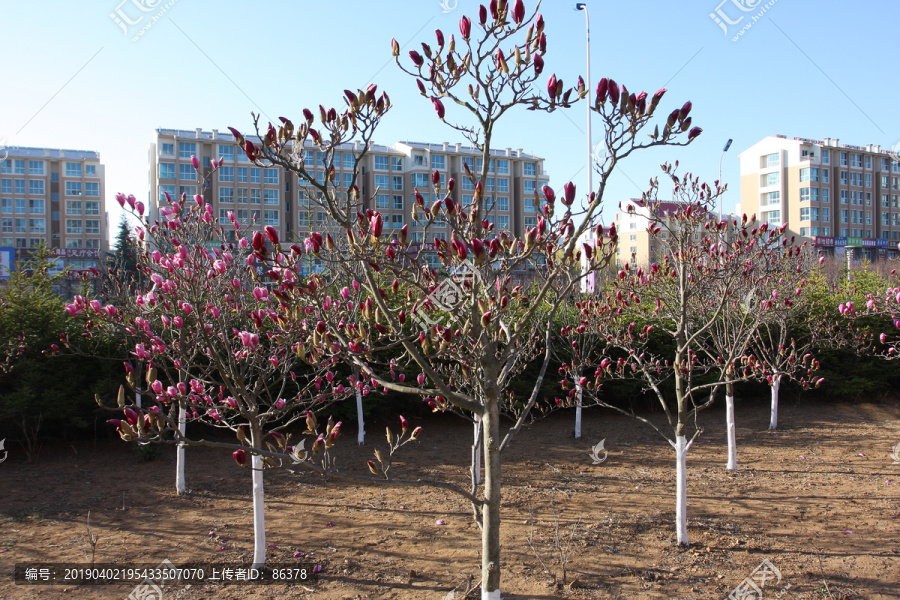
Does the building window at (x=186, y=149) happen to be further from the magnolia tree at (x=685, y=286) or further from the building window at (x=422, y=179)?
the magnolia tree at (x=685, y=286)

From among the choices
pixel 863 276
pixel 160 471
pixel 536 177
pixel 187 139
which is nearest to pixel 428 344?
pixel 160 471

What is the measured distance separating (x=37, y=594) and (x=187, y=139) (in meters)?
51.8

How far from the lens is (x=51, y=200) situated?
5503 cm

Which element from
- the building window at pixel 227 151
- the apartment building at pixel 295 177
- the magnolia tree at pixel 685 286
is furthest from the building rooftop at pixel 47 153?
the magnolia tree at pixel 685 286

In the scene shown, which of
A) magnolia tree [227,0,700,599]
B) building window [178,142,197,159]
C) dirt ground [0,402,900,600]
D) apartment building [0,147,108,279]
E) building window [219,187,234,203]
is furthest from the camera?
apartment building [0,147,108,279]

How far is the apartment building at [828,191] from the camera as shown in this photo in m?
57.2

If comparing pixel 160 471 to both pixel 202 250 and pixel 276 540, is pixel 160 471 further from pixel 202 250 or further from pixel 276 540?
pixel 202 250

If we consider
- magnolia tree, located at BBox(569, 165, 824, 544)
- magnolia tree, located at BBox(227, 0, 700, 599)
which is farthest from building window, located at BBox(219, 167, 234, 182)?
magnolia tree, located at BBox(227, 0, 700, 599)

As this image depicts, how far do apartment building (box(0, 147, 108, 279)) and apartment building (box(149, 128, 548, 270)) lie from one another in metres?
5.86

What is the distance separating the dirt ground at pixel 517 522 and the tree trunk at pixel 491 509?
41.4 inches

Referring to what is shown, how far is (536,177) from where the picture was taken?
196 feet

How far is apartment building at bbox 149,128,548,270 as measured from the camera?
49.8 metres

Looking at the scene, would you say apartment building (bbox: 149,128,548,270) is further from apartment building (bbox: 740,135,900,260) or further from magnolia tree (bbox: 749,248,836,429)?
magnolia tree (bbox: 749,248,836,429)

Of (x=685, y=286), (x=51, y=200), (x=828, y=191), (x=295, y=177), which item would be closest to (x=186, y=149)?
(x=295, y=177)
